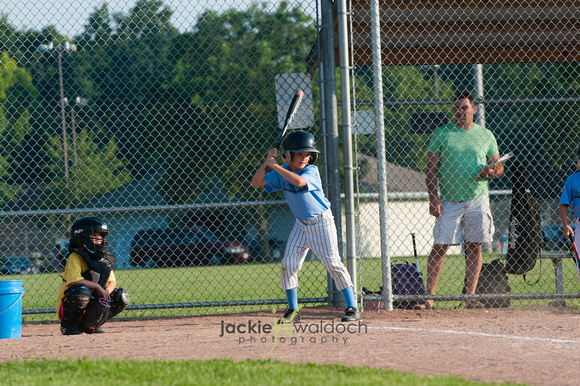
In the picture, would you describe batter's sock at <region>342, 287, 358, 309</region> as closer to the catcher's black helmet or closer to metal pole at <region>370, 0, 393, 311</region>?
metal pole at <region>370, 0, 393, 311</region>

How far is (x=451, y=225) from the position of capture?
6094mm

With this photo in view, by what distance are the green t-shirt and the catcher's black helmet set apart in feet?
10.6

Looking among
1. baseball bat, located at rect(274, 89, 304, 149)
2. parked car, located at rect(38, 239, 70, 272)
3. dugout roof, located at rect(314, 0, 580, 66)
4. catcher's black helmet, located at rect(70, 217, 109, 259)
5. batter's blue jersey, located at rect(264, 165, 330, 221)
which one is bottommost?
parked car, located at rect(38, 239, 70, 272)

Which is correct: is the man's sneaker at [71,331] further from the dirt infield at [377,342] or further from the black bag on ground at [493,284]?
the black bag on ground at [493,284]

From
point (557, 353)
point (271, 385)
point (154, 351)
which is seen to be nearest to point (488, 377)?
point (557, 353)

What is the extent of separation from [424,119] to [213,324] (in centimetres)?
281

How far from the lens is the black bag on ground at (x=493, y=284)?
6.26 meters

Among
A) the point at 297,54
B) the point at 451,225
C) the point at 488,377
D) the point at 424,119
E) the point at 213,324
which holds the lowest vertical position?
the point at 213,324

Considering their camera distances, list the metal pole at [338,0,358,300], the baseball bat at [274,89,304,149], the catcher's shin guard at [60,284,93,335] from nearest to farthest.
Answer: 1. the catcher's shin guard at [60,284,93,335]
2. the baseball bat at [274,89,304,149]
3. the metal pole at [338,0,358,300]

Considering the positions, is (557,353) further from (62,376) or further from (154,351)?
(62,376)

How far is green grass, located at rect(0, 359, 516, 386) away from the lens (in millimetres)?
3092

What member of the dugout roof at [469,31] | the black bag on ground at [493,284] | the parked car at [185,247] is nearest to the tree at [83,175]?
the parked car at [185,247]

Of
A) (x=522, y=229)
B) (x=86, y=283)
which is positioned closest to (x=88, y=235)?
(x=86, y=283)

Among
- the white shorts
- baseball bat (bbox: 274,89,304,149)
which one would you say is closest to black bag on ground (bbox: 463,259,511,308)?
the white shorts
